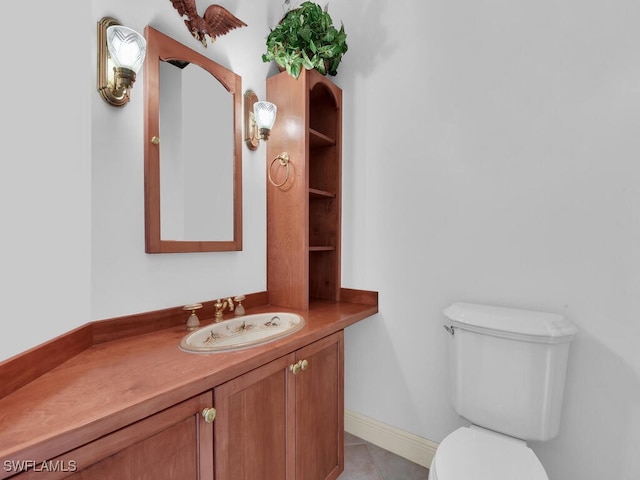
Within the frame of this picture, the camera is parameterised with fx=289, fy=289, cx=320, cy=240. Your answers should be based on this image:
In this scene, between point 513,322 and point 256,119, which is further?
point 256,119

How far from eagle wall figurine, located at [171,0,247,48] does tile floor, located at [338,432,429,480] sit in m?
2.32

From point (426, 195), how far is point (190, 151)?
1.22 metres

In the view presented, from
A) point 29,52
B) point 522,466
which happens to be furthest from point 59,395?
point 522,466

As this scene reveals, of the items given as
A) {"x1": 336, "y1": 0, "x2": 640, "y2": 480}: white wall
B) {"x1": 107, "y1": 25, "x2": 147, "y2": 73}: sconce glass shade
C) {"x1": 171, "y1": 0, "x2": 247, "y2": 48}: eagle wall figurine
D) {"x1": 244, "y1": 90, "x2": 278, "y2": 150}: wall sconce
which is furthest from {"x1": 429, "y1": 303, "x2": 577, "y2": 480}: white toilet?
{"x1": 171, "y1": 0, "x2": 247, "y2": 48}: eagle wall figurine

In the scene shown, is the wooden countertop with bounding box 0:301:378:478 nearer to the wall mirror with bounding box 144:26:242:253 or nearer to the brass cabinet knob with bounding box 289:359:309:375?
the brass cabinet knob with bounding box 289:359:309:375

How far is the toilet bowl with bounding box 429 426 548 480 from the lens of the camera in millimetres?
922

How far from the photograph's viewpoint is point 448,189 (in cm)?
150

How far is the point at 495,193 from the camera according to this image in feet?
4.50

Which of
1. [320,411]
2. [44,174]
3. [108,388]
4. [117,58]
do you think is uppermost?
[117,58]

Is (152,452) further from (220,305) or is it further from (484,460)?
(484,460)

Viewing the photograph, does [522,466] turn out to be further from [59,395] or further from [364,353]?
[59,395]

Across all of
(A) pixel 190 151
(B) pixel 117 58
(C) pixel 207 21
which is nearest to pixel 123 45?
(B) pixel 117 58

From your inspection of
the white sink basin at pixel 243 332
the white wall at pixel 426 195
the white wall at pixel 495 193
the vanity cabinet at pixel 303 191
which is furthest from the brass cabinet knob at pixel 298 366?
the white wall at pixel 495 193

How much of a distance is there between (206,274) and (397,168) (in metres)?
1.19
